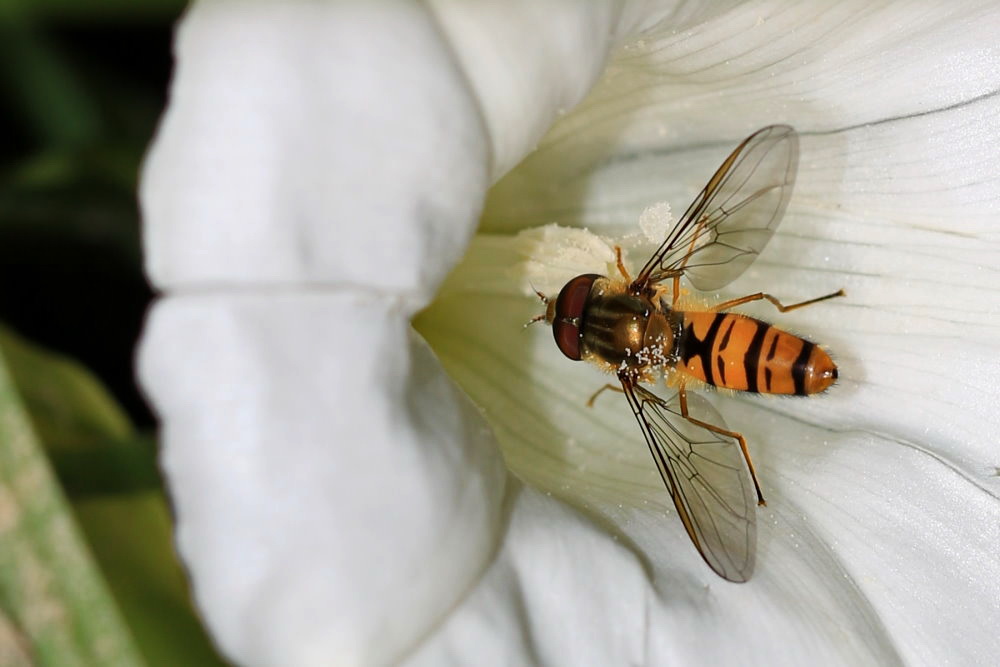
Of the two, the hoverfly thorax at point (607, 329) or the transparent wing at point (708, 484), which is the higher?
the hoverfly thorax at point (607, 329)

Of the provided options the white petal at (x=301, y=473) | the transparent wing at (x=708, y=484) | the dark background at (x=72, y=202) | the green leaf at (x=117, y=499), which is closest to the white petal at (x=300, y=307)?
the white petal at (x=301, y=473)

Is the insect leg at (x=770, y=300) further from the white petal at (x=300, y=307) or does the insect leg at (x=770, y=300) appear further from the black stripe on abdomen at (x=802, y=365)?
the white petal at (x=300, y=307)

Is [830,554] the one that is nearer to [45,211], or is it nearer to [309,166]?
[309,166]

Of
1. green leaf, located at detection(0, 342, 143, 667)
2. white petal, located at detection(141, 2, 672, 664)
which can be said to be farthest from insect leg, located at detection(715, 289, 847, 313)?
green leaf, located at detection(0, 342, 143, 667)

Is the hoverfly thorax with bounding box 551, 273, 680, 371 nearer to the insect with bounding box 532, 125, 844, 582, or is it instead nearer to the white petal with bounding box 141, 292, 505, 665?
the insect with bounding box 532, 125, 844, 582

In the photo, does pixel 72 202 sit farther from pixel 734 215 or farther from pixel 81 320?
pixel 734 215

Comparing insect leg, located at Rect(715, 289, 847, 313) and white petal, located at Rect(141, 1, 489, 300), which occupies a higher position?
white petal, located at Rect(141, 1, 489, 300)

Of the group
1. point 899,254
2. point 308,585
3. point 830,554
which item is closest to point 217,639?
point 308,585
